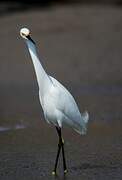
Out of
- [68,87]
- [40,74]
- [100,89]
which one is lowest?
[40,74]

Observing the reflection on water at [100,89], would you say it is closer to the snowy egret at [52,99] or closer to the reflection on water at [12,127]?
the reflection on water at [12,127]

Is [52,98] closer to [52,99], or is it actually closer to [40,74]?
[52,99]

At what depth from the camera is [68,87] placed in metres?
17.2

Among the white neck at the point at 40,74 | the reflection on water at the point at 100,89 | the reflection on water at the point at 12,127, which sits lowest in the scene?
the reflection on water at the point at 12,127

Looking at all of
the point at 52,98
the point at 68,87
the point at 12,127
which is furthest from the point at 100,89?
the point at 52,98

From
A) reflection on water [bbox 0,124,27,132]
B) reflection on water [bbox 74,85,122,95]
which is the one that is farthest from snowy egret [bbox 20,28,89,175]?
reflection on water [bbox 74,85,122,95]

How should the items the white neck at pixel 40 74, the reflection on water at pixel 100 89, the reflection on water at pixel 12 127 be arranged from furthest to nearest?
the reflection on water at pixel 100 89, the reflection on water at pixel 12 127, the white neck at pixel 40 74

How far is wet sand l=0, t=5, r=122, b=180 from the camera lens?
9.64 metres

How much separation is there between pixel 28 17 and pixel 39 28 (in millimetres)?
1234

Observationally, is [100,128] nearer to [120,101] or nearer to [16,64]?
[120,101]

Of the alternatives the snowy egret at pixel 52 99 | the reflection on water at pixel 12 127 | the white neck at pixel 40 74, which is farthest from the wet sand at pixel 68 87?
the white neck at pixel 40 74

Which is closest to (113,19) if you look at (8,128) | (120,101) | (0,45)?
(0,45)

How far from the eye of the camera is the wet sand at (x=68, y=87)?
9.64 m

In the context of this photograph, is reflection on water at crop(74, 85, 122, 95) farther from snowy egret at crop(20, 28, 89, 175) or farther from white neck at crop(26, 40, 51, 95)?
white neck at crop(26, 40, 51, 95)
